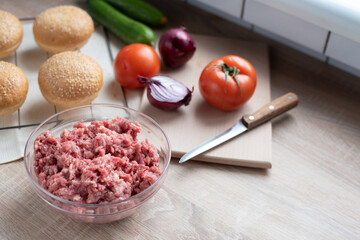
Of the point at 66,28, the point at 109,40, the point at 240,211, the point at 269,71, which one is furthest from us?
the point at 109,40

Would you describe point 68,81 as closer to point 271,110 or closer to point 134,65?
point 134,65

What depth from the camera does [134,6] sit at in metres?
1.61

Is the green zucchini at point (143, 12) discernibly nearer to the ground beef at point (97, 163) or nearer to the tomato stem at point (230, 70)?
the tomato stem at point (230, 70)

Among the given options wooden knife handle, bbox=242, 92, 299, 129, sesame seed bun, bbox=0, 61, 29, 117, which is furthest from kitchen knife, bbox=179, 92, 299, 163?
sesame seed bun, bbox=0, 61, 29, 117

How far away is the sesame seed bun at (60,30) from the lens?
4.41 ft

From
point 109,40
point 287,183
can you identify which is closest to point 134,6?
point 109,40

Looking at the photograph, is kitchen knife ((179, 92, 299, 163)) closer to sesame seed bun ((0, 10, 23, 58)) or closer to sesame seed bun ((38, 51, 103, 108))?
sesame seed bun ((38, 51, 103, 108))

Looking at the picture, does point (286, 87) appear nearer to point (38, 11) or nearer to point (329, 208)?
point (329, 208)

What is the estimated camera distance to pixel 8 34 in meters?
1.30

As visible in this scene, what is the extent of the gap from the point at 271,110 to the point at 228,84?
161 mm

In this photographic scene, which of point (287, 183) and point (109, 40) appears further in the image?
point (109, 40)

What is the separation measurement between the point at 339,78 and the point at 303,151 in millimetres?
420

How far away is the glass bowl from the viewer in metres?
0.85

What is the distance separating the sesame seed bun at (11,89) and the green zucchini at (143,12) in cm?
61
